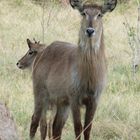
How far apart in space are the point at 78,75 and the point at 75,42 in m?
5.68

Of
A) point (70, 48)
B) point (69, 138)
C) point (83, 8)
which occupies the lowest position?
point (69, 138)

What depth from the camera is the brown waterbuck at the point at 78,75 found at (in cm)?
611

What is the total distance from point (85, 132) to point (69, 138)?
552 millimetres

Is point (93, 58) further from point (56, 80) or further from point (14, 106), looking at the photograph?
point (14, 106)

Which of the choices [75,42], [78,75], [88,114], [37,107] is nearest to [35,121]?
[37,107]

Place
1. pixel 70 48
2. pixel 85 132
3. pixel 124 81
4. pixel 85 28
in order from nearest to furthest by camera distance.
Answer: pixel 85 28, pixel 85 132, pixel 70 48, pixel 124 81

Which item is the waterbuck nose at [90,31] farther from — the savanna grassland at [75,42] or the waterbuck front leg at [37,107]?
the savanna grassland at [75,42]

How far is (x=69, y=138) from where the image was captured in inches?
272

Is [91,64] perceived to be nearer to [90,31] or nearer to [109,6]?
[90,31]

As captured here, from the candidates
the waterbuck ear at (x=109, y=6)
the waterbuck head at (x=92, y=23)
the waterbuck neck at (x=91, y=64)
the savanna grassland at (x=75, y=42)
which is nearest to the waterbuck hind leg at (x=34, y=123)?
the savanna grassland at (x=75, y=42)

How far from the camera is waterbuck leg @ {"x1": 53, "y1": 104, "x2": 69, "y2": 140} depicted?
22.4 feet

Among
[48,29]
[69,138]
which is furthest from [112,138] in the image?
[48,29]

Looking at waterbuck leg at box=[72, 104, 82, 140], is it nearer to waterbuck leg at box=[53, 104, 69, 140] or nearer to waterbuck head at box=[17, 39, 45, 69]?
waterbuck leg at box=[53, 104, 69, 140]

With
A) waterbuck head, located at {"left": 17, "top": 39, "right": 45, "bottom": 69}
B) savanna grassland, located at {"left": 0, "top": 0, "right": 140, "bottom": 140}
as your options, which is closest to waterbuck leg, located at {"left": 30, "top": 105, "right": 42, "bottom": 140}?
savanna grassland, located at {"left": 0, "top": 0, "right": 140, "bottom": 140}
